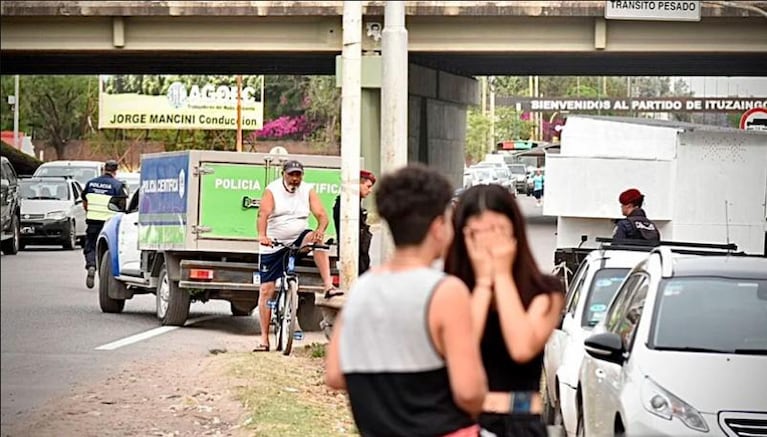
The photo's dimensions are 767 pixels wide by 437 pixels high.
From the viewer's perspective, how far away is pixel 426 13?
38.7 metres

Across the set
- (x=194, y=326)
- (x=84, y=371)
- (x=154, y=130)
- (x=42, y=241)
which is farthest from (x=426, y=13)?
(x=154, y=130)

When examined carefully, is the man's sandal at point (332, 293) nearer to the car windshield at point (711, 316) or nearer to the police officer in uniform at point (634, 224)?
the police officer in uniform at point (634, 224)

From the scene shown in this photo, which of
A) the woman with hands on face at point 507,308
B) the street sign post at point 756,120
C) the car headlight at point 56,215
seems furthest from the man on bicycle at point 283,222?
the car headlight at point 56,215

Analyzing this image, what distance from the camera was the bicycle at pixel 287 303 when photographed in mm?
14406

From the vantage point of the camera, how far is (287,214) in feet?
47.1

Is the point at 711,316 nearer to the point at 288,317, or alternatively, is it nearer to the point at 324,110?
the point at 288,317

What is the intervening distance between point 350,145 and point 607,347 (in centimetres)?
597

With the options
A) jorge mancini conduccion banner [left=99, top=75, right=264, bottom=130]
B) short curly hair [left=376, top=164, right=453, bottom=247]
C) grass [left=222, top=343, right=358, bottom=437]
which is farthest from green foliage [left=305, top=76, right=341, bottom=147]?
short curly hair [left=376, top=164, right=453, bottom=247]

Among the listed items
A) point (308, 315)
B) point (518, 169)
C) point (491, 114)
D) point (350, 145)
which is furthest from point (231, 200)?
point (491, 114)

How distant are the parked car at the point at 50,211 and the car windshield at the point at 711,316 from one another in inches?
1002

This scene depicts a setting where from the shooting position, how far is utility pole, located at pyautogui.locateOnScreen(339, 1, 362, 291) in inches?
528

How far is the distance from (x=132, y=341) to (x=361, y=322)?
38.7 ft

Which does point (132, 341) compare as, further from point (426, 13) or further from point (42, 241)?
point (426, 13)

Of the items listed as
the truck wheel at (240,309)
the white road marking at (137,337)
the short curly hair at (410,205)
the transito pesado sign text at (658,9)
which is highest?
the transito pesado sign text at (658,9)
